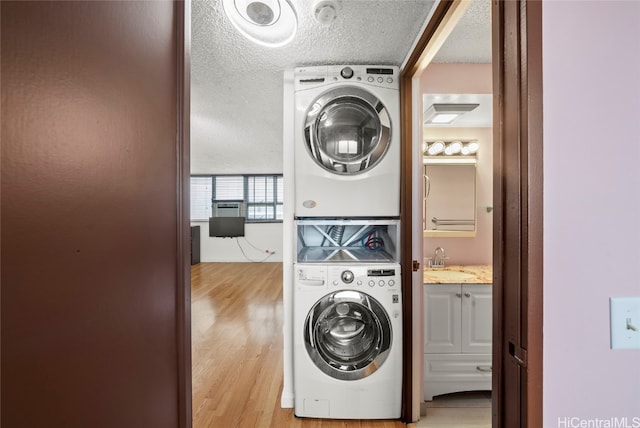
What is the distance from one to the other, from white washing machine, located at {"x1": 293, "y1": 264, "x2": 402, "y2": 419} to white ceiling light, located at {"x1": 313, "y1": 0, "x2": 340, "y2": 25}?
52.2 inches

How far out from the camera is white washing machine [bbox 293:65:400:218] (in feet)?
6.14

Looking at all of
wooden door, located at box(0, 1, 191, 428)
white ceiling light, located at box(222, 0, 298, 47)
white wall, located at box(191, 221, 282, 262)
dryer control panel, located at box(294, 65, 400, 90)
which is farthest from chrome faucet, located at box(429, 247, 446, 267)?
white wall, located at box(191, 221, 282, 262)

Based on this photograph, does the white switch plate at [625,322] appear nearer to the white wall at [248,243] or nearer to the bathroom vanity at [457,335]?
the bathroom vanity at [457,335]

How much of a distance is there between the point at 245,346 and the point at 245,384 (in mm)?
643

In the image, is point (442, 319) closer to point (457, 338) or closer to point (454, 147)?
point (457, 338)

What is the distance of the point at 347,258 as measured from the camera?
193cm

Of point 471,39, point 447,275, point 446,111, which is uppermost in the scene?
point 471,39

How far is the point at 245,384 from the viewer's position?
86.9 inches

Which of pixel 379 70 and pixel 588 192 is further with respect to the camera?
pixel 379 70

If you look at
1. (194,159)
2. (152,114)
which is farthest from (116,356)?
(194,159)

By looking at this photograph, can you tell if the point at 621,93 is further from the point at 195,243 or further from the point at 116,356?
the point at 195,243

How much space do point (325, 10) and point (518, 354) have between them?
1506 mm

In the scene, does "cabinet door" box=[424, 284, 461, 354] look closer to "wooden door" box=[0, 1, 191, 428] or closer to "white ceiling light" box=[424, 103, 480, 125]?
"white ceiling light" box=[424, 103, 480, 125]

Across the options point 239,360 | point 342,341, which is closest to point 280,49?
point 342,341
